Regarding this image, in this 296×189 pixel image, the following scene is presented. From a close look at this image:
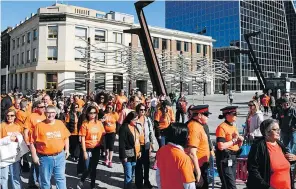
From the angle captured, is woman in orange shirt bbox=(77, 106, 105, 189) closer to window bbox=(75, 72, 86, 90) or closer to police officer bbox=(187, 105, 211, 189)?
police officer bbox=(187, 105, 211, 189)

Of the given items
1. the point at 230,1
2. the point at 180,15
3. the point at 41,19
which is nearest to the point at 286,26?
the point at 230,1

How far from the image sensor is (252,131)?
6.62 metres

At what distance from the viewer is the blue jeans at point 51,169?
4738 mm

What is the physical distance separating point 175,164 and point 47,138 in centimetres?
245

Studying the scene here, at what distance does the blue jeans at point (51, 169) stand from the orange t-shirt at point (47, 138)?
11 centimetres

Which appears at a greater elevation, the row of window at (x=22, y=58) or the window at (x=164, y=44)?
the window at (x=164, y=44)

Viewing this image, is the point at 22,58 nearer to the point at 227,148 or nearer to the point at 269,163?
the point at 227,148

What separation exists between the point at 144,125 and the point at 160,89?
764cm

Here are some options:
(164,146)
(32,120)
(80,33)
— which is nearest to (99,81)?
(80,33)

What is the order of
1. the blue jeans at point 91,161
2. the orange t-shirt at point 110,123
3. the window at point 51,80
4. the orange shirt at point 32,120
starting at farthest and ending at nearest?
1. the window at point 51,80
2. the orange t-shirt at point 110,123
3. the orange shirt at point 32,120
4. the blue jeans at point 91,161

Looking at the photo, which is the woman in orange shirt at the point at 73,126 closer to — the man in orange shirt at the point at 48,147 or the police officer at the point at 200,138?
the man in orange shirt at the point at 48,147

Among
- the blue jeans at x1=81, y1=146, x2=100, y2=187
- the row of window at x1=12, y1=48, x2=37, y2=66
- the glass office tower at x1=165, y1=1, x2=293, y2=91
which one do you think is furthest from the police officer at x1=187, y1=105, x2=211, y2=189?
the glass office tower at x1=165, y1=1, x2=293, y2=91

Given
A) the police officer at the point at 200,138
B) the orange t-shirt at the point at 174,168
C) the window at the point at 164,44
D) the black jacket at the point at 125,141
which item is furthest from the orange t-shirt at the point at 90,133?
the window at the point at 164,44

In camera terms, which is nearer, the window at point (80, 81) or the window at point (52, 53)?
the window at point (52, 53)
